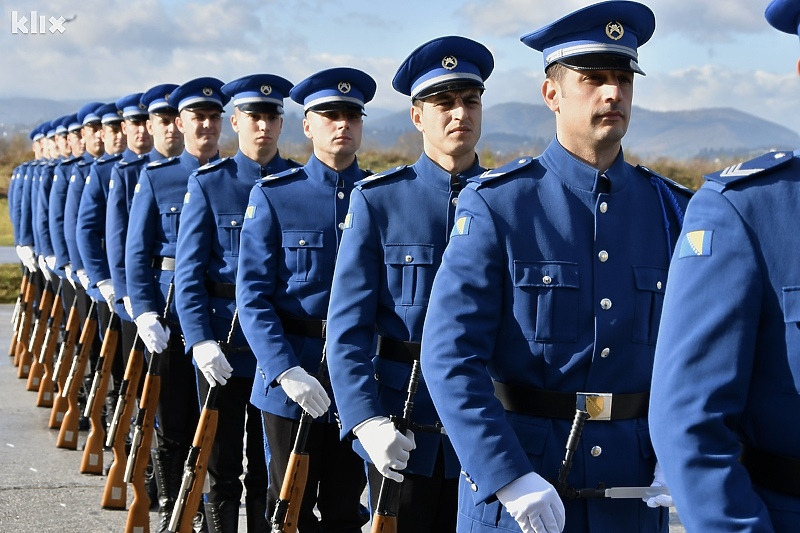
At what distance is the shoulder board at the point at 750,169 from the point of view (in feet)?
6.85

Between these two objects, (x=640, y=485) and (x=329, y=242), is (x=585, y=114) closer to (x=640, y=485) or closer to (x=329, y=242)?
(x=640, y=485)

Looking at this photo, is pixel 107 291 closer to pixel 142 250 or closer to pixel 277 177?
pixel 142 250

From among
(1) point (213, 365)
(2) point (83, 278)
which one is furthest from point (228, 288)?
(2) point (83, 278)

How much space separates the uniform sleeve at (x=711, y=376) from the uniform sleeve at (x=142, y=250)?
4.81 metres

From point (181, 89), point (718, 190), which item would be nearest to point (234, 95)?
point (181, 89)

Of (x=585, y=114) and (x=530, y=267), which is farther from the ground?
(x=585, y=114)

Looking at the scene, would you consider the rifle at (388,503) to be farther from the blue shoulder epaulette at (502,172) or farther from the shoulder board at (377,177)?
the blue shoulder epaulette at (502,172)

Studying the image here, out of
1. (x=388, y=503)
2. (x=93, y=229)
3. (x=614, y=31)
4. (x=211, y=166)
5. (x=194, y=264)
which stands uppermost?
(x=614, y=31)

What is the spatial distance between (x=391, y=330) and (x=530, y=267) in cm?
112

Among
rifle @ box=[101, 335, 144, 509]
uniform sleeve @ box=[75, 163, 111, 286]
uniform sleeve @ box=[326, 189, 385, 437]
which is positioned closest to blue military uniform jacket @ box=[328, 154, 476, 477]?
uniform sleeve @ box=[326, 189, 385, 437]

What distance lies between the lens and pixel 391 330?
396 centimetres

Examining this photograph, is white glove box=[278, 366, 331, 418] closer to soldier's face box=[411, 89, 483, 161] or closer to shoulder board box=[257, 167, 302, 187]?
shoulder board box=[257, 167, 302, 187]

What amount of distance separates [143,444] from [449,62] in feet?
9.88

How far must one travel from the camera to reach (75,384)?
27.9ft
